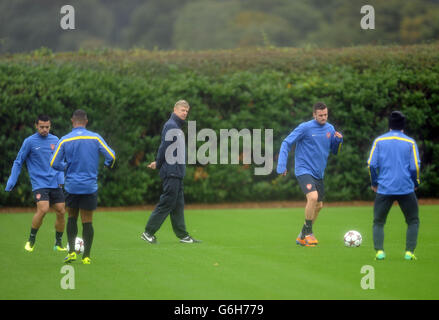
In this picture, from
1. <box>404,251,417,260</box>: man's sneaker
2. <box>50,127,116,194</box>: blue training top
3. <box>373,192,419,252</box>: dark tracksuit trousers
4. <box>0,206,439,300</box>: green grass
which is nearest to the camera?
<box>0,206,439,300</box>: green grass

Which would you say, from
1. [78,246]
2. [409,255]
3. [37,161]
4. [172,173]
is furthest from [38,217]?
[409,255]

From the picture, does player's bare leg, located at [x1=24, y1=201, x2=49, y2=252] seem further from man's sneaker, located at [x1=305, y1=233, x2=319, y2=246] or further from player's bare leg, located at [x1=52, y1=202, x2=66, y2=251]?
man's sneaker, located at [x1=305, y1=233, x2=319, y2=246]

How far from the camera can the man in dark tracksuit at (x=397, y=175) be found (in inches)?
387

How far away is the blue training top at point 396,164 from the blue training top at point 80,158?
3749 millimetres

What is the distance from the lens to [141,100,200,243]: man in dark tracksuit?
1200 cm

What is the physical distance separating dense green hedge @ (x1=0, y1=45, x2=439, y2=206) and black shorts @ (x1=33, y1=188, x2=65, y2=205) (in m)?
7.36

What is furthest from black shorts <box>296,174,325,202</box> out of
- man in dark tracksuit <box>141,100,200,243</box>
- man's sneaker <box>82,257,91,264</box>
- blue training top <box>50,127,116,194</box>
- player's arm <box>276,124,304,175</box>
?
man's sneaker <box>82,257,91,264</box>

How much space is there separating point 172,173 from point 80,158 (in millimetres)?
2726

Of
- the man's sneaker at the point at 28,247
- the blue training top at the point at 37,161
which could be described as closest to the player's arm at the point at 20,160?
the blue training top at the point at 37,161

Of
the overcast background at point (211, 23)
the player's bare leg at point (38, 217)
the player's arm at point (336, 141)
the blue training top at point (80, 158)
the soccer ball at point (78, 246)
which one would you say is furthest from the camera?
the overcast background at point (211, 23)

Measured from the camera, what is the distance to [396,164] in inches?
388

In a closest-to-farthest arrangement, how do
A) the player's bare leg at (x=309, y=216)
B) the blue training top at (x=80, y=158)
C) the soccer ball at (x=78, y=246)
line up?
the blue training top at (x=80, y=158)
the soccer ball at (x=78, y=246)
the player's bare leg at (x=309, y=216)

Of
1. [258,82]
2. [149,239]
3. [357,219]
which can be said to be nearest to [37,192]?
[149,239]

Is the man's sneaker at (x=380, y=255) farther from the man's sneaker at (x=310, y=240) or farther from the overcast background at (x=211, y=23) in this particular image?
the overcast background at (x=211, y=23)
